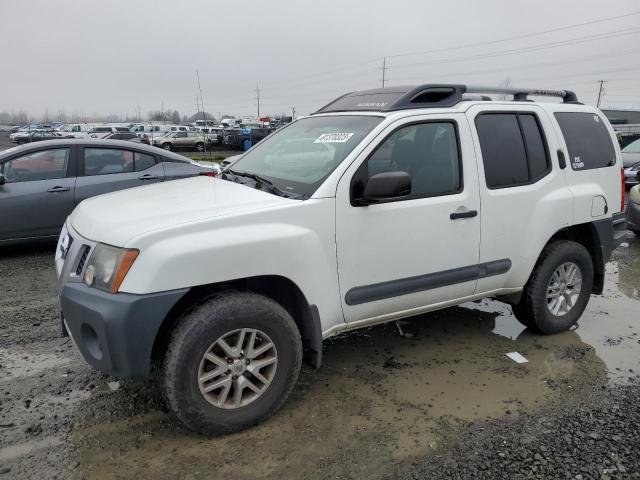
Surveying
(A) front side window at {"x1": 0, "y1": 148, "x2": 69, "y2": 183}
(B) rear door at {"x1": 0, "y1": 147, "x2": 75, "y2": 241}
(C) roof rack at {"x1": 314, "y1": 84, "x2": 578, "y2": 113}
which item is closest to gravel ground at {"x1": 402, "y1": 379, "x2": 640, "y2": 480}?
(C) roof rack at {"x1": 314, "y1": 84, "x2": 578, "y2": 113}

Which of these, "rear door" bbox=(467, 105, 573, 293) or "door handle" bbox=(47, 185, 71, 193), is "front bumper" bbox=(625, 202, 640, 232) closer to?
"rear door" bbox=(467, 105, 573, 293)

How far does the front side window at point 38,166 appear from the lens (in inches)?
255

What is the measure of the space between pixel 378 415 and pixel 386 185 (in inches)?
55.9

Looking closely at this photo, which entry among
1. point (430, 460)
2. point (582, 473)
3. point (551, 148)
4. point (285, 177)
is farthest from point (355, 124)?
point (582, 473)

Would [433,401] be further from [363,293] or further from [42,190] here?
[42,190]

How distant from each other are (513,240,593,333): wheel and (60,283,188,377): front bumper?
2908mm

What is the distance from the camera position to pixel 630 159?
13.3 metres

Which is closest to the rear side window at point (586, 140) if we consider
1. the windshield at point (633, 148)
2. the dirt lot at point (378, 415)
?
the dirt lot at point (378, 415)

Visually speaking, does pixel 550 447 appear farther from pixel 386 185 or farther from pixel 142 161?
pixel 142 161

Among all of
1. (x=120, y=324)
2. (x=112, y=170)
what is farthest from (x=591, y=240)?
(x=112, y=170)

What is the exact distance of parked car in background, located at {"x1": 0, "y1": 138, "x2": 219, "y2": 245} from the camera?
635cm

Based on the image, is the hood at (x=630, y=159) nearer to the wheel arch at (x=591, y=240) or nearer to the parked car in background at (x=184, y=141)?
the wheel arch at (x=591, y=240)

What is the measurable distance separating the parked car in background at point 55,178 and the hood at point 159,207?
3.33 metres

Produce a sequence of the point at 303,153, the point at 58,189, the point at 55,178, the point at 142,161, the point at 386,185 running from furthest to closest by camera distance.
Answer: the point at 142,161, the point at 55,178, the point at 58,189, the point at 303,153, the point at 386,185
